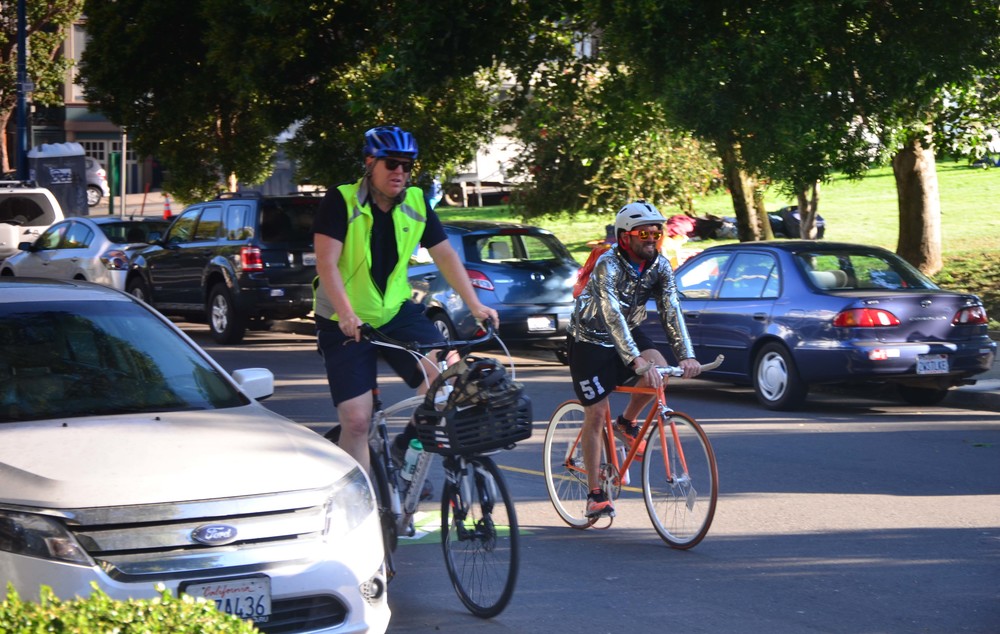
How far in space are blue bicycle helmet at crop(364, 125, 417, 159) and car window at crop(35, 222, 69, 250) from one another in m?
16.8

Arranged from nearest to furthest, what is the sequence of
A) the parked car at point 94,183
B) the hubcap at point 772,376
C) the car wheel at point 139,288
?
the hubcap at point 772,376
the car wheel at point 139,288
the parked car at point 94,183

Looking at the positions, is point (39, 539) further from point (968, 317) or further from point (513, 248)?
point (513, 248)

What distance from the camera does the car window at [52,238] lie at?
21656 millimetres

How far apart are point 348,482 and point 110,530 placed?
0.94m

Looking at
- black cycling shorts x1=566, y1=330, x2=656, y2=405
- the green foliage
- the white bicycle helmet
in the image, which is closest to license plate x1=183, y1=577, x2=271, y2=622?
black cycling shorts x1=566, y1=330, x2=656, y2=405

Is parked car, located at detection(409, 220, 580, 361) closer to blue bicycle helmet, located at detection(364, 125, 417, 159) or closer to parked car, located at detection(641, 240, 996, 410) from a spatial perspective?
parked car, located at detection(641, 240, 996, 410)

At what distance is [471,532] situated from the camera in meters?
5.84

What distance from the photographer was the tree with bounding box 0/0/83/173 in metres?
39.5

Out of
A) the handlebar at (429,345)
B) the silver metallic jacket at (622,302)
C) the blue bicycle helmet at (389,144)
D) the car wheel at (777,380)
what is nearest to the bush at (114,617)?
the handlebar at (429,345)

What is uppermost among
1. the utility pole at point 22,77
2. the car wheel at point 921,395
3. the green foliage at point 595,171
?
the utility pole at point 22,77

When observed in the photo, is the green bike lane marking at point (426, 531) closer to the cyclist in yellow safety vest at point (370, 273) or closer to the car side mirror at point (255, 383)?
the cyclist in yellow safety vest at point (370, 273)

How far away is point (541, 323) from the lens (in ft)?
51.5

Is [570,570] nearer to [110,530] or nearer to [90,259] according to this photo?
[110,530]

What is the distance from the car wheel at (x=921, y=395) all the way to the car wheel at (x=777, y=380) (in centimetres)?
119
